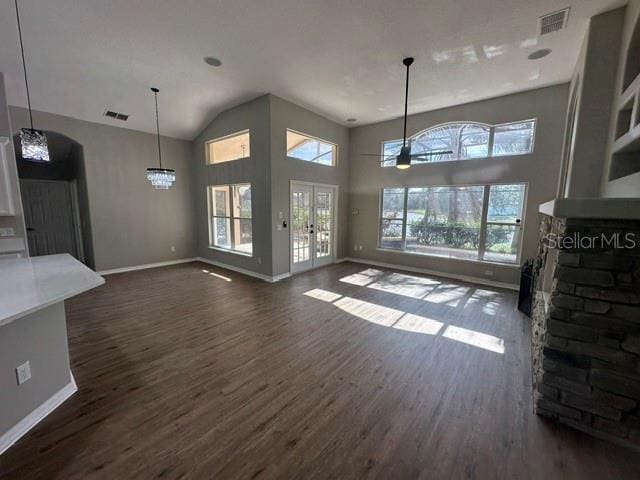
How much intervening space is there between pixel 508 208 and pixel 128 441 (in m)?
6.09

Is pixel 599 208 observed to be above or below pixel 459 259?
above

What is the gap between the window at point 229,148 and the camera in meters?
5.70

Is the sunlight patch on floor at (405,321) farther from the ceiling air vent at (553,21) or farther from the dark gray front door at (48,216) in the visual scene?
the dark gray front door at (48,216)

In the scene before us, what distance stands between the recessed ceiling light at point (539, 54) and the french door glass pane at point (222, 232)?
20.6ft

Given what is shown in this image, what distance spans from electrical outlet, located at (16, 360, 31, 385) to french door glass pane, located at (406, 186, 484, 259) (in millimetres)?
6075

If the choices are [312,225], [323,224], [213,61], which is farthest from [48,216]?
[323,224]

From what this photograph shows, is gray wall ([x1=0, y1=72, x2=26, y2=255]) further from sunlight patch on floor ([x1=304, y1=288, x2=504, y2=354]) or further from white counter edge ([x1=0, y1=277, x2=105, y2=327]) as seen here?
sunlight patch on floor ([x1=304, y1=288, x2=504, y2=354])

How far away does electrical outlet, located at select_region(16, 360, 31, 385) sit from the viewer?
1769 millimetres

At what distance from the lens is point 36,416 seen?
186cm

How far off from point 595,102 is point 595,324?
269 cm

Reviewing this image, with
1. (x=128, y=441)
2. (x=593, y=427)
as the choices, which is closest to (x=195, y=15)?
(x=128, y=441)

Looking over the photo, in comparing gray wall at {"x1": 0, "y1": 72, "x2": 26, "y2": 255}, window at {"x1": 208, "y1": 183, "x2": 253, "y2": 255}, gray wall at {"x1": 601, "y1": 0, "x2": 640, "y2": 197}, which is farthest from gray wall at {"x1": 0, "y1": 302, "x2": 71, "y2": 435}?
→ gray wall at {"x1": 601, "y1": 0, "x2": 640, "y2": 197}

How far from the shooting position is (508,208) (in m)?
4.89

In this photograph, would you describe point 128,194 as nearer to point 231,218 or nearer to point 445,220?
point 231,218
